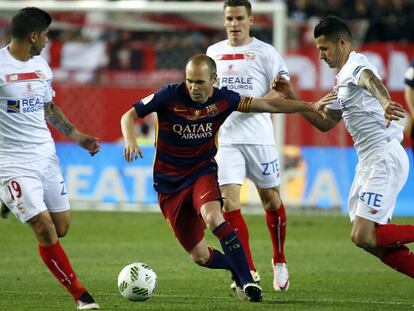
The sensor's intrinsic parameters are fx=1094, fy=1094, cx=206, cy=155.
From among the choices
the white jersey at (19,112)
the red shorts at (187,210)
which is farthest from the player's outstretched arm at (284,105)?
the white jersey at (19,112)

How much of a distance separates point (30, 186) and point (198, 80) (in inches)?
63.3

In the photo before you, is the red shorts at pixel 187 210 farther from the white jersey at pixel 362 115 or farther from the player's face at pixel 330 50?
the player's face at pixel 330 50

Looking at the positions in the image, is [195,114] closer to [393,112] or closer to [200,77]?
[200,77]

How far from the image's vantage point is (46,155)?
905 centimetres

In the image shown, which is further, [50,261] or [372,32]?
[372,32]

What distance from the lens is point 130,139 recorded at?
28.7ft

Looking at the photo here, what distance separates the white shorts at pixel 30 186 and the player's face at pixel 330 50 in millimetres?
2424

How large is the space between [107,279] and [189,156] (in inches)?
89.5

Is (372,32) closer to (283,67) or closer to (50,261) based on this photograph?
(283,67)

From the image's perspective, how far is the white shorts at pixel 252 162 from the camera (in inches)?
423

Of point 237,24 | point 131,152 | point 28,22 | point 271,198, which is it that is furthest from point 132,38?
point 131,152

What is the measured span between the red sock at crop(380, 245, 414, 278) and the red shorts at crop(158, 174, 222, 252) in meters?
1.51

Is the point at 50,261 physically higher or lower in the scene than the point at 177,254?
higher

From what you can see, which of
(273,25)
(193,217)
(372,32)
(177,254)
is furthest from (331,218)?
(193,217)
